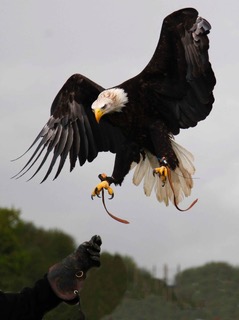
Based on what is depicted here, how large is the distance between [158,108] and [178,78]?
0.21 meters

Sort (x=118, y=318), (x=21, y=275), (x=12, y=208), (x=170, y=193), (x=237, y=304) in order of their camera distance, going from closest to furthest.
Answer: (x=170, y=193) → (x=237, y=304) → (x=118, y=318) → (x=21, y=275) → (x=12, y=208)

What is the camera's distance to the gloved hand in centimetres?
412

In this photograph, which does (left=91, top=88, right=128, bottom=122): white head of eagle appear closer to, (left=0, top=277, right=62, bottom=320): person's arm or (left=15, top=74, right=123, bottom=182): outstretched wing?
(left=15, top=74, right=123, bottom=182): outstretched wing

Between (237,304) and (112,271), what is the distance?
2.77 metres

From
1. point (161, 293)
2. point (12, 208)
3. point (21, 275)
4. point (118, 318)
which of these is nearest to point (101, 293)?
point (161, 293)

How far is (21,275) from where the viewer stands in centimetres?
2714

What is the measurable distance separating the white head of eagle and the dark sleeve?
2.29m

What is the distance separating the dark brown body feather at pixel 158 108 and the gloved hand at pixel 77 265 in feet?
6.72

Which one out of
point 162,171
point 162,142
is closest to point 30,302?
point 162,171

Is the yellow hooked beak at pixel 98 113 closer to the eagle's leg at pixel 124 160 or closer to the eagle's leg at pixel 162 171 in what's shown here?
the eagle's leg at pixel 124 160

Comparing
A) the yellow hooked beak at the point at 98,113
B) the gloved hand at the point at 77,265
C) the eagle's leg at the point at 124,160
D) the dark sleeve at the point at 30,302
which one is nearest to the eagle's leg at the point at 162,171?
the eagle's leg at the point at 124,160

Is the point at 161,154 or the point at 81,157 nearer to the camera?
the point at 161,154

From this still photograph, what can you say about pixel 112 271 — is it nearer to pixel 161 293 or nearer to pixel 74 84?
pixel 161 293

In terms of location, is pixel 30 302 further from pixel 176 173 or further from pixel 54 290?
pixel 176 173
